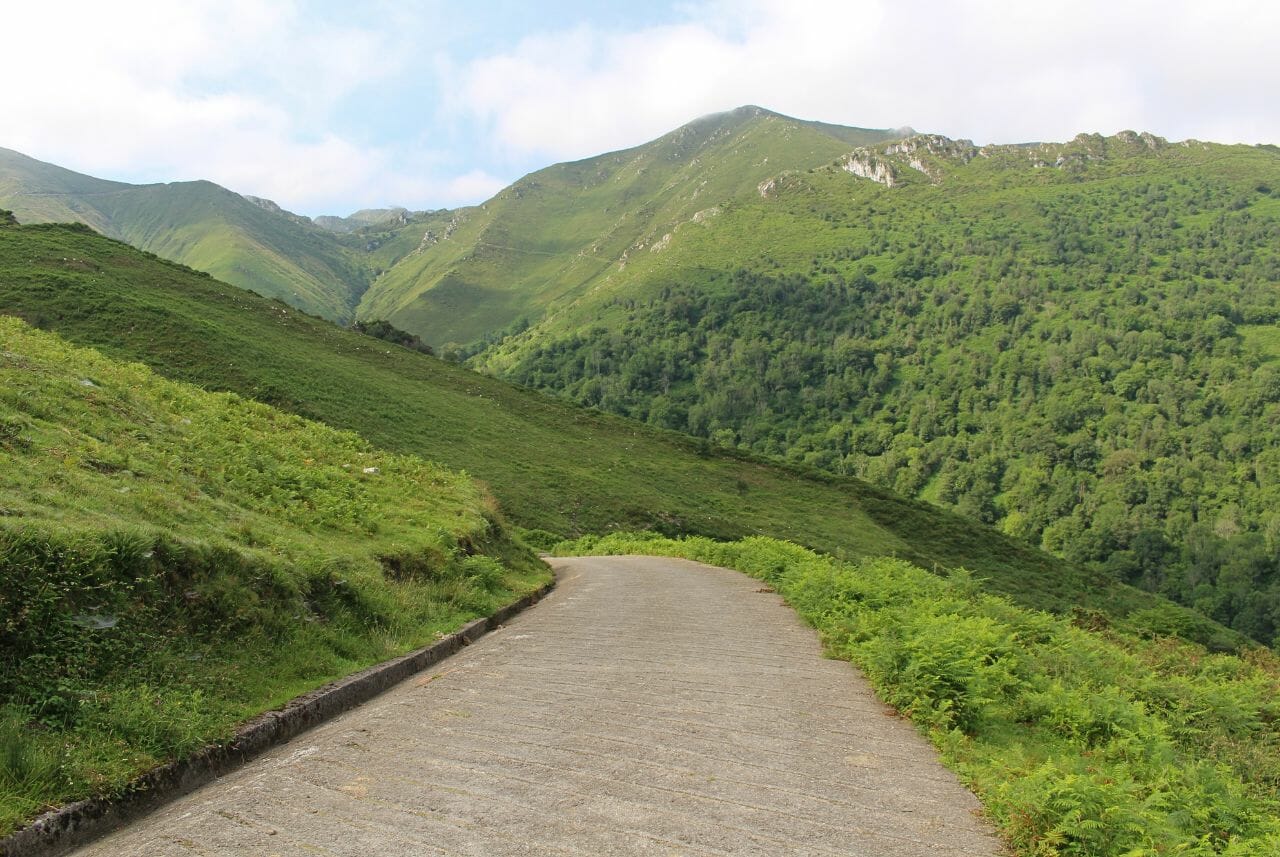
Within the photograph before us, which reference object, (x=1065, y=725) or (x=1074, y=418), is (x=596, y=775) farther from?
(x=1074, y=418)

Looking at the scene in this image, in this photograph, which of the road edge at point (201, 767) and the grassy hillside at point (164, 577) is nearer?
the road edge at point (201, 767)

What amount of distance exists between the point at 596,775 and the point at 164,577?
4884 mm

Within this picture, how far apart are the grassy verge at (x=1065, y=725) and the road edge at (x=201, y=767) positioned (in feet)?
18.6

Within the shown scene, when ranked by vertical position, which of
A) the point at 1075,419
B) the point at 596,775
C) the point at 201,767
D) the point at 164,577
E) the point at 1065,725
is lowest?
the point at 201,767

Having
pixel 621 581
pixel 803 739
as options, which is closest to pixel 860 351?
pixel 621 581

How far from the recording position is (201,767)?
6383 mm

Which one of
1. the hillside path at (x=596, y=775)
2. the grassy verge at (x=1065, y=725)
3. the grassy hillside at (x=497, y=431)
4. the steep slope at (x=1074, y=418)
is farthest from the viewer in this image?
the steep slope at (x=1074, y=418)

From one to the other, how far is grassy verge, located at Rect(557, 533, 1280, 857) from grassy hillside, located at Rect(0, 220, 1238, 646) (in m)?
36.2

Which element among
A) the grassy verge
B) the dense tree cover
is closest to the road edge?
the grassy verge

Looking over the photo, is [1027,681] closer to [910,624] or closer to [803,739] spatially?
[910,624]

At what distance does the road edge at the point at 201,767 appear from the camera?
5078mm

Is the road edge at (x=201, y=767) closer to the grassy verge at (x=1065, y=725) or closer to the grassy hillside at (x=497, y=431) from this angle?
the grassy verge at (x=1065, y=725)

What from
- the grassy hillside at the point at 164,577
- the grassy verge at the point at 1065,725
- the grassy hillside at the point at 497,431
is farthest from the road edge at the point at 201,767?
the grassy hillside at the point at 497,431

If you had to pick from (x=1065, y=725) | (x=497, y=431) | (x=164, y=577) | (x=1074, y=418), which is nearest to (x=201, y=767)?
(x=164, y=577)
